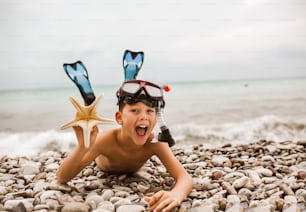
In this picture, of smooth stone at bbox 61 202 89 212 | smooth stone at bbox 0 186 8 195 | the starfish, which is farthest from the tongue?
smooth stone at bbox 0 186 8 195

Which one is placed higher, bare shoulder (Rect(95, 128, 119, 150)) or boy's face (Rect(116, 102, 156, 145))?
boy's face (Rect(116, 102, 156, 145))

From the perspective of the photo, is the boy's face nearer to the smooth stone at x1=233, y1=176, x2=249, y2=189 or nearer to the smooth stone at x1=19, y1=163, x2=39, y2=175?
the smooth stone at x1=233, y1=176, x2=249, y2=189

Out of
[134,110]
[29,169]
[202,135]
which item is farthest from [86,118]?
[202,135]

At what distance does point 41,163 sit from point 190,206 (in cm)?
77

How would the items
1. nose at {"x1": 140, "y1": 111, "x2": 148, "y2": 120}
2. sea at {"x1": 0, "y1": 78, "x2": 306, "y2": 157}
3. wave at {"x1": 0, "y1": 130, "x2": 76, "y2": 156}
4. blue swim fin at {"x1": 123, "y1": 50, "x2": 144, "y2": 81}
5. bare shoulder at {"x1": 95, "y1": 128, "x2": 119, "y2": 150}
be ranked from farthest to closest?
sea at {"x1": 0, "y1": 78, "x2": 306, "y2": 157} < wave at {"x1": 0, "y1": 130, "x2": 76, "y2": 156} < blue swim fin at {"x1": 123, "y1": 50, "x2": 144, "y2": 81} < bare shoulder at {"x1": 95, "y1": 128, "x2": 119, "y2": 150} < nose at {"x1": 140, "y1": 111, "x2": 148, "y2": 120}

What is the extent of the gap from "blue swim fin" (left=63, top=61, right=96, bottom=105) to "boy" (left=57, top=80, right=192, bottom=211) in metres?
0.08

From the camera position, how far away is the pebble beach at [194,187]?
43.2 inches

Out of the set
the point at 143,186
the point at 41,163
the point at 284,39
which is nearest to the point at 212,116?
the point at 284,39

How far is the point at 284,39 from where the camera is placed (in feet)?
8.07

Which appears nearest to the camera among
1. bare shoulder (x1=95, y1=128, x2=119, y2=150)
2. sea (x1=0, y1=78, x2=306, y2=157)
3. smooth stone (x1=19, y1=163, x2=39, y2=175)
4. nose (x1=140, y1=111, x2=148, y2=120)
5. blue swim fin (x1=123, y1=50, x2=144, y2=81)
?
nose (x1=140, y1=111, x2=148, y2=120)

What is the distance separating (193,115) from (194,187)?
4.88ft

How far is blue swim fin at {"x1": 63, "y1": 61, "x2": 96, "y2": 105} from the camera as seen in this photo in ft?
3.86

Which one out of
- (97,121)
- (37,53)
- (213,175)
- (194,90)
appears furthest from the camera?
(194,90)

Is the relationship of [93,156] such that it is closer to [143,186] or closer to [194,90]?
[143,186]
